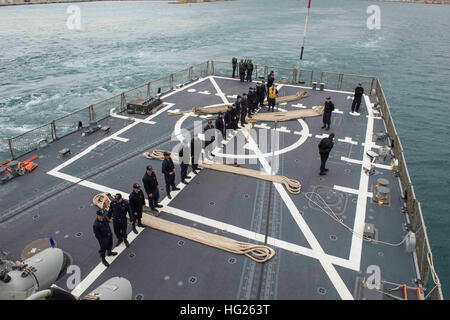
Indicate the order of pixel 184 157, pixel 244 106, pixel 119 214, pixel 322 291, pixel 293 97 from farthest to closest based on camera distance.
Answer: pixel 293 97 < pixel 244 106 < pixel 184 157 < pixel 119 214 < pixel 322 291

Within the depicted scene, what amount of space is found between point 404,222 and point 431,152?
18.1 meters

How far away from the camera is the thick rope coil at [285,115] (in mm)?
19594

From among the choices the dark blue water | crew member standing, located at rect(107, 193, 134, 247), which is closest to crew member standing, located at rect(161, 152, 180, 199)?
crew member standing, located at rect(107, 193, 134, 247)

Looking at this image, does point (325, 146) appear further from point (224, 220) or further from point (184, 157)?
point (184, 157)

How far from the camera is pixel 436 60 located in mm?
54094

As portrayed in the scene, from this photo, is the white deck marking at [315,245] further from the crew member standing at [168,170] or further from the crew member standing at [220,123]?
the crew member standing at [168,170]

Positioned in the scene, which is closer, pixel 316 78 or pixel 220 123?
pixel 220 123

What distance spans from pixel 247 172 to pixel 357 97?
10.6 m

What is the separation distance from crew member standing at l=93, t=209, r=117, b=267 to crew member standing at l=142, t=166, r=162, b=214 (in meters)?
2.17

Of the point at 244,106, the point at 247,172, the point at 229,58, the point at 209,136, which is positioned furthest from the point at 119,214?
the point at 229,58

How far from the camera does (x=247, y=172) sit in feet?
46.2
